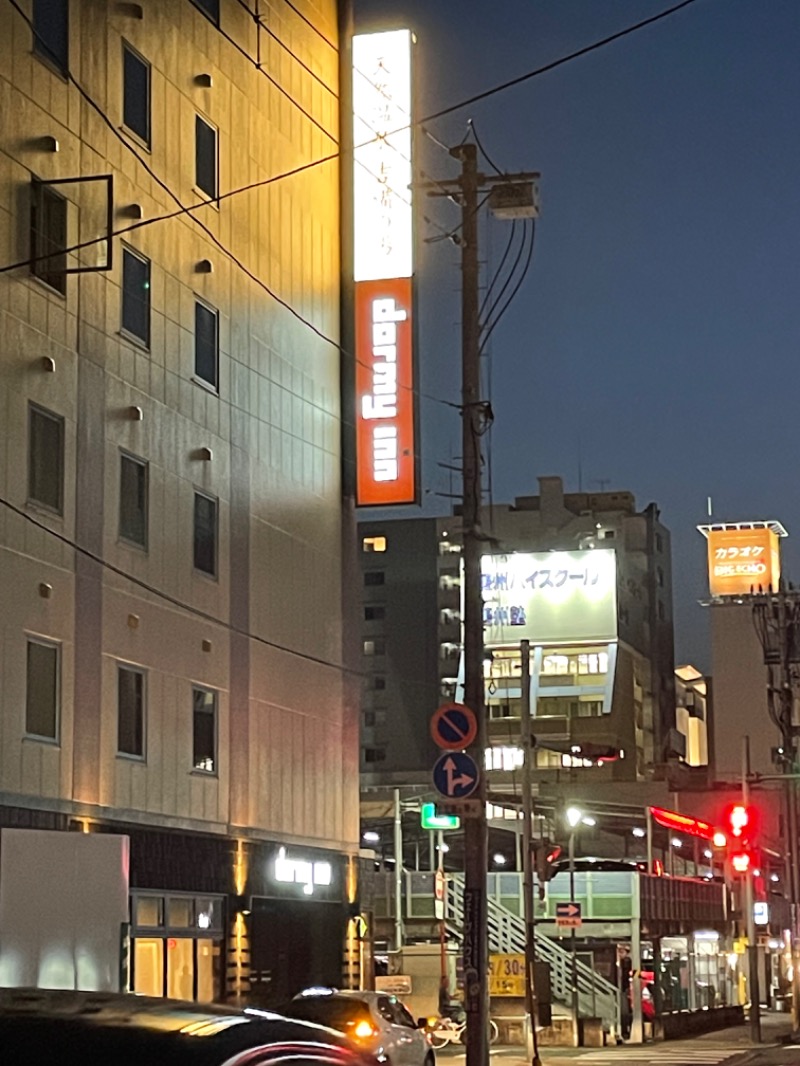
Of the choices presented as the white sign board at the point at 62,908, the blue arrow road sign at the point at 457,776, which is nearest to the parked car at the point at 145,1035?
the blue arrow road sign at the point at 457,776

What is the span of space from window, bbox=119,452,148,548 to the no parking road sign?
889 centimetres

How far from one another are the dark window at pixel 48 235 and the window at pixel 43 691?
17.1 ft

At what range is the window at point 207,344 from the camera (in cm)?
2984

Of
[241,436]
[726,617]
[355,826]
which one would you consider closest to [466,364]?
[241,436]

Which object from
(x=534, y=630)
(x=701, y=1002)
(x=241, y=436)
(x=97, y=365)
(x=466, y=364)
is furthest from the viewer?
(x=534, y=630)

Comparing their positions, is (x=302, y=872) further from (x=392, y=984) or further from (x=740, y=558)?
(x=740, y=558)

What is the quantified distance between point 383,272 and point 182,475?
7848 millimetres

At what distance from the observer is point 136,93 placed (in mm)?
28172

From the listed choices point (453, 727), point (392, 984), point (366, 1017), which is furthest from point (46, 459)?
point (392, 984)

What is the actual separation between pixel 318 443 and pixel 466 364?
46.0 ft

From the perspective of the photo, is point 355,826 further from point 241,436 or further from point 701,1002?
point 701,1002

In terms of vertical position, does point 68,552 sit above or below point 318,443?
below

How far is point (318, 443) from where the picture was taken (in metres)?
34.8

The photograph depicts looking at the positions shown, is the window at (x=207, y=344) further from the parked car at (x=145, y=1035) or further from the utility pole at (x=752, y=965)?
the parked car at (x=145, y=1035)
